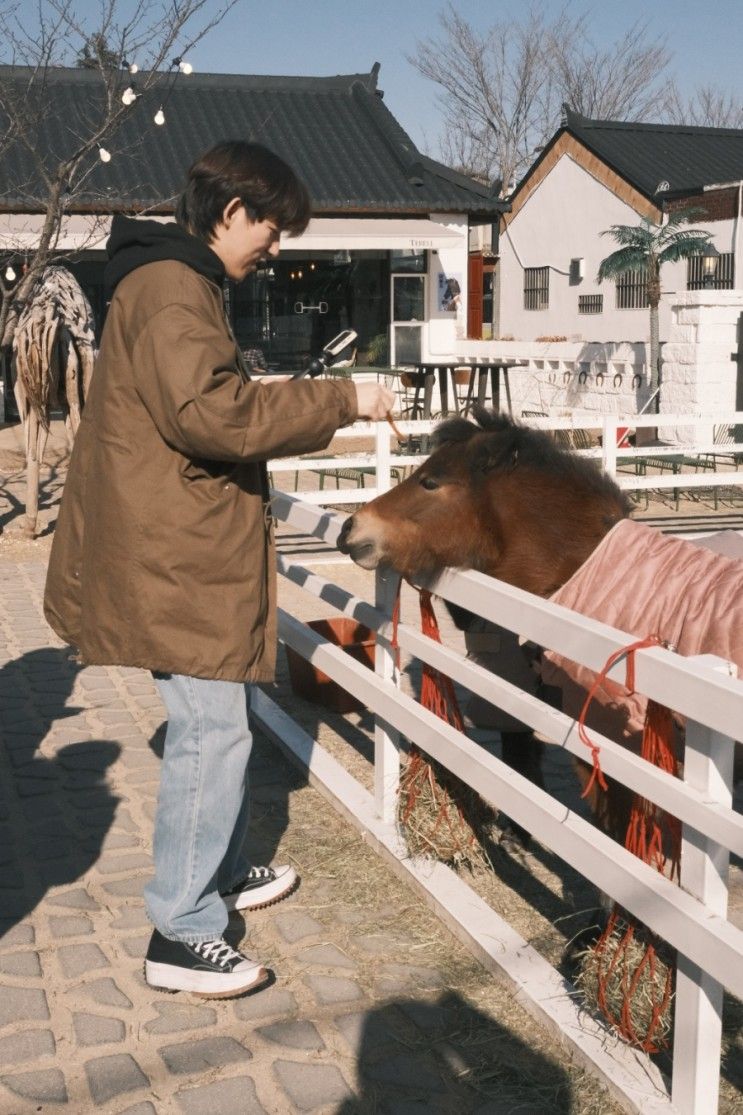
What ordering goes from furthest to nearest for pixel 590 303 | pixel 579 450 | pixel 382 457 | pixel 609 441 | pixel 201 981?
pixel 590 303 → pixel 579 450 → pixel 609 441 → pixel 382 457 → pixel 201 981

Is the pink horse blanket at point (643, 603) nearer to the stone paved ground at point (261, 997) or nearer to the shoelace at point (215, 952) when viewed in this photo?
the stone paved ground at point (261, 997)

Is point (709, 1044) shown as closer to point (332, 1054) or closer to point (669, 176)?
point (332, 1054)

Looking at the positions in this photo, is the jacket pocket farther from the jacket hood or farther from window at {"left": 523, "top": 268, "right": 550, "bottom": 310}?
window at {"left": 523, "top": 268, "right": 550, "bottom": 310}

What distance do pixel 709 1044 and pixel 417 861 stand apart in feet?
4.98

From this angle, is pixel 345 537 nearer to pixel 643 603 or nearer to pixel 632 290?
pixel 643 603

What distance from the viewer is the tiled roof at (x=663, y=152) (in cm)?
2692

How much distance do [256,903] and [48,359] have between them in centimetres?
Answer: 734

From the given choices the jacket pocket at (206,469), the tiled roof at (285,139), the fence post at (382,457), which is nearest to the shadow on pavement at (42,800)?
the jacket pocket at (206,469)

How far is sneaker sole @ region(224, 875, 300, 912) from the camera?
3.72 meters

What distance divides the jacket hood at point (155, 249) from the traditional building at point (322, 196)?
57.5 feet

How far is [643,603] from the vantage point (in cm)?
307

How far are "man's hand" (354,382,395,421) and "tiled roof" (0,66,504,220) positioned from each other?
16922 millimetres

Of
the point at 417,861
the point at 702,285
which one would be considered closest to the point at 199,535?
the point at 417,861

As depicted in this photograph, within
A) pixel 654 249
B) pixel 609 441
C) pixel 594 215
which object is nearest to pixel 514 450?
pixel 609 441
